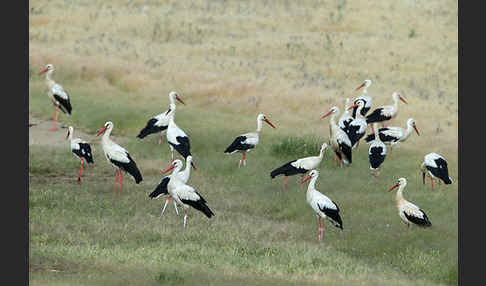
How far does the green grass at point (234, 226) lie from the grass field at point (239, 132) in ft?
0.17

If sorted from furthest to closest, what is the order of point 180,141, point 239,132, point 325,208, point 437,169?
point 239,132, point 180,141, point 437,169, point 325,208

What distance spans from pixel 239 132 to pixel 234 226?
8.74m

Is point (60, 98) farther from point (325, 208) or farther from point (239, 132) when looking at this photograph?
point (325, 208)

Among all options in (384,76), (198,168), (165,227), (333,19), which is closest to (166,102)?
(198,168)

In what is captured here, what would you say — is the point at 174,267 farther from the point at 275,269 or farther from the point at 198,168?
the point at 198,168

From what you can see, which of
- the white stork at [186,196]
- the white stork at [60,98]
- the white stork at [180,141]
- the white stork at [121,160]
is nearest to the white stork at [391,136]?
the white stork at [180,141]

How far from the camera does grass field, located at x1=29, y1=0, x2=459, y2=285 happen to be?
14.4m

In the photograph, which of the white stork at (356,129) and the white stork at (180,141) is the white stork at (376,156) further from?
the white stork at (180,141)

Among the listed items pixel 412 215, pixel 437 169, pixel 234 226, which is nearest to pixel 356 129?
pixel 437 169

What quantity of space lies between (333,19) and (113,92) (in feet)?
64.0

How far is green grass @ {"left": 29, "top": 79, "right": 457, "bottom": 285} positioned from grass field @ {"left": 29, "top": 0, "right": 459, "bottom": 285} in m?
0.05

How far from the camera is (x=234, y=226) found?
57.1 feet

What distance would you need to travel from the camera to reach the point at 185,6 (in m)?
52.7

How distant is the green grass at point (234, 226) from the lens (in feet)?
43.5
